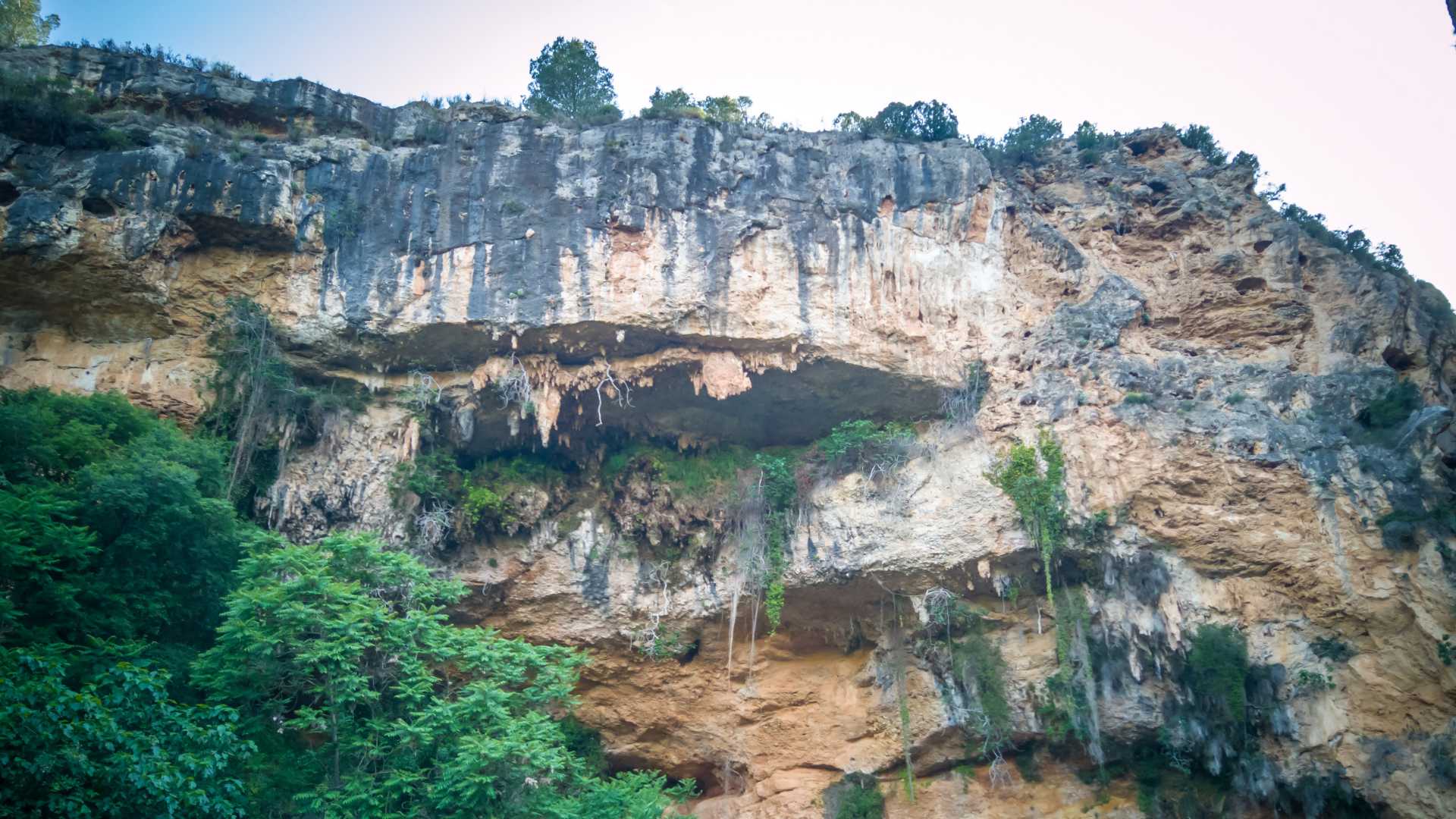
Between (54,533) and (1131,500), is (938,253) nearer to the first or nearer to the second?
(1131,500)

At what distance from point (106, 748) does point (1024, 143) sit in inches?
665

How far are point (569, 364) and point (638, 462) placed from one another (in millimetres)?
2007

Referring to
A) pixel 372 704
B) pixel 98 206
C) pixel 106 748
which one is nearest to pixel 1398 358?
pixel 372 704

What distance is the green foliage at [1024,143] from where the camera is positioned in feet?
62.9

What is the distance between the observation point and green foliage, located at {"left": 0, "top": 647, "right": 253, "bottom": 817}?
948 centimetres

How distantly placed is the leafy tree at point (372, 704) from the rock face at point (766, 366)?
3502 mm

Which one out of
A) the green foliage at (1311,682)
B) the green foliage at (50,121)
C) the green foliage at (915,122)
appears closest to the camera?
the green foliage at (1311,682)

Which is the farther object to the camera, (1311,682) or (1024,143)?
(1024,143)

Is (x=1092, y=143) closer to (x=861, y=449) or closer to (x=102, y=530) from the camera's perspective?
(x=861, y=449)

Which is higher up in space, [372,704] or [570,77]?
[570,77]

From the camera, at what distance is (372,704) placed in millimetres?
12719

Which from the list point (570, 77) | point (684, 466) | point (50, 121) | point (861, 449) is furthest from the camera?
point (570, 77)

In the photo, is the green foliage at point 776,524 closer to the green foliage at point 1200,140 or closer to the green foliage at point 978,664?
the green foliage at point 978,664

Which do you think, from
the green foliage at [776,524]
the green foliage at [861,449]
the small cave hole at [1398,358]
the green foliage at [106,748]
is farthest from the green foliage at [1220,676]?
the green foliage at [106,748]
